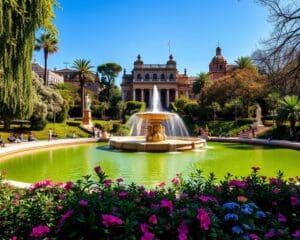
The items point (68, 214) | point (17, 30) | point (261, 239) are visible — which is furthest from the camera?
point (17, 30)

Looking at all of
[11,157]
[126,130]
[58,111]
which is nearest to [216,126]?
[126,130]

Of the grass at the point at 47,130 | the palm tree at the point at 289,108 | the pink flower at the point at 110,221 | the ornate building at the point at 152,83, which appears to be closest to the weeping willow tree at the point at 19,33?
the pink flower at the point at 110,221

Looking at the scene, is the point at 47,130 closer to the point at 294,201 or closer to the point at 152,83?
the point at 294,201

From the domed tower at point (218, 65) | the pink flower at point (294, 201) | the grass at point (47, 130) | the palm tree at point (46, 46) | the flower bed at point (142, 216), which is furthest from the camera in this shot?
the domed tower at point (218, 65)

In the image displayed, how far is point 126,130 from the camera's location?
4062 cm

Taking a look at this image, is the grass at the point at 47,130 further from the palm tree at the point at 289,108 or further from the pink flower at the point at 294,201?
the pink flower at the point at 294,201

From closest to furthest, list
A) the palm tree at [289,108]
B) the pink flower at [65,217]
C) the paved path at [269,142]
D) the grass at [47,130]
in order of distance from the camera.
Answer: the pink flower at [65,217], the paved path at [269,142], the palm tree at [289,108], the grass at [47,130]

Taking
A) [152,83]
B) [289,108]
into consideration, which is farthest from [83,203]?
[152,83]

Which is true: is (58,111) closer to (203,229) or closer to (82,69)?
(82,69)

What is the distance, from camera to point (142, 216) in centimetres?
387

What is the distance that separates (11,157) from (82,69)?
131ft

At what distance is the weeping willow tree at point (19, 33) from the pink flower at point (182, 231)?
279 inches

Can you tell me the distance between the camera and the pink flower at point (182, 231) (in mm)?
3217

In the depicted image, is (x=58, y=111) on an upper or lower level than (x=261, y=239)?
upper
